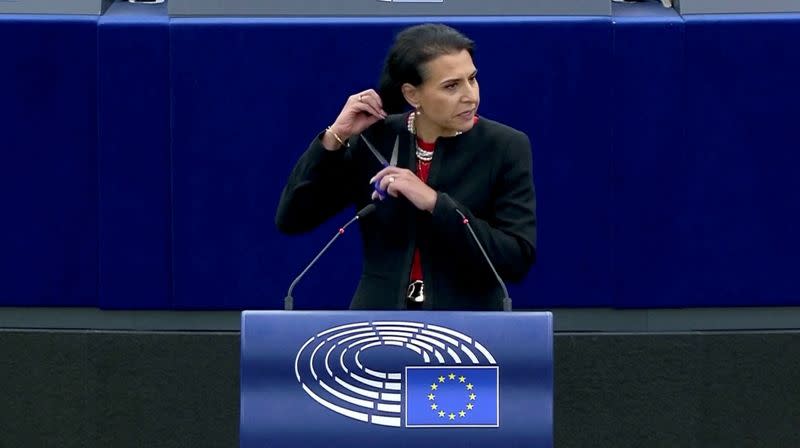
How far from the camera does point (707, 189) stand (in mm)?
7062

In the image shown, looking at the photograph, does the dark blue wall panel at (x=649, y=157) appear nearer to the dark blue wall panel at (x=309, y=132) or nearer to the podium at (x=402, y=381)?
the dark blue wall panel at (x=309, y=132)

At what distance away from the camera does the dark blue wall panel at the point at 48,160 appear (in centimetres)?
698

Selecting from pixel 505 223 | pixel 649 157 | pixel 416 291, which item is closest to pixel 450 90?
pixel 505 223

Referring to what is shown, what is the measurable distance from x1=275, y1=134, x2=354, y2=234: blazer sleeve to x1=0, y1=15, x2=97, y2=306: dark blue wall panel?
6.49 ft

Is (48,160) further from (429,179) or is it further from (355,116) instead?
(429,179)

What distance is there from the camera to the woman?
5051 millimetres

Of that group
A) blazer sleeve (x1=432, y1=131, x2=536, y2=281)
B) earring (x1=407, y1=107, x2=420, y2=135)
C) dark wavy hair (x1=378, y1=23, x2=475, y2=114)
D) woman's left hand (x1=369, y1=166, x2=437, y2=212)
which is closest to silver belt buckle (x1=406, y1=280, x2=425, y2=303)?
blazer sleeve (x1=432, y1=131, x2=536, y2=281)

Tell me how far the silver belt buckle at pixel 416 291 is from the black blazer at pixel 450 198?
0.09 feet

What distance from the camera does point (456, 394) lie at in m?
4.87

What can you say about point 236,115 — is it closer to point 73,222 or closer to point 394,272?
point 73,222

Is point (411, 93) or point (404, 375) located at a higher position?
point (411, 93)

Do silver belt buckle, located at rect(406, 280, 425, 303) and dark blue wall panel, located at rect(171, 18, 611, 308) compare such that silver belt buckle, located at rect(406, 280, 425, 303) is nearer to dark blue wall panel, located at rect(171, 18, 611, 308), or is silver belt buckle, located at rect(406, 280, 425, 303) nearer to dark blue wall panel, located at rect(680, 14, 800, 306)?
dark blue wall panel, located at rect(171, 18, 611, 308)

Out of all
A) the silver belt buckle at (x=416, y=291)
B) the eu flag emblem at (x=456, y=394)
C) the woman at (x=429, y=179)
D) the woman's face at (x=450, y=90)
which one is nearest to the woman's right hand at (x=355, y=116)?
the woman at (x=429, y=179)

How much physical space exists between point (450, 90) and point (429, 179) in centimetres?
26
